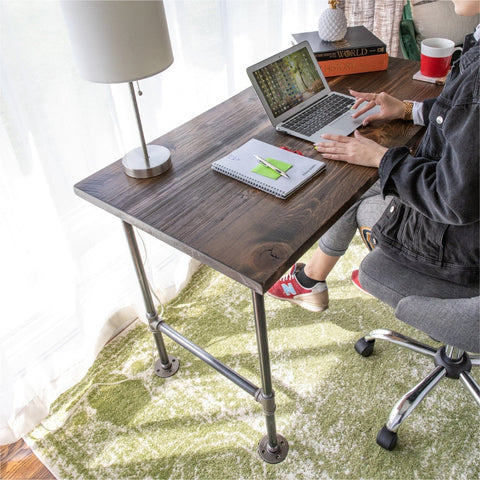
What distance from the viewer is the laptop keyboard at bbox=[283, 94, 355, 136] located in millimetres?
1392

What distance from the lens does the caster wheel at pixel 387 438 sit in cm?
139

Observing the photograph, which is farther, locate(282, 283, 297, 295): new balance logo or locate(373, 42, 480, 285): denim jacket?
locate(282, 283, 297, 295): new balance logo

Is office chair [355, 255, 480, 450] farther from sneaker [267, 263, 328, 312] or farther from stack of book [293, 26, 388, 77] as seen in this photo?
stack of book [293, 26, 388, 77]

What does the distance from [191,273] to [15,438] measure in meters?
0.86

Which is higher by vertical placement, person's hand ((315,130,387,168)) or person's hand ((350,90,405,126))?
person's hand ((350,90,405,126))

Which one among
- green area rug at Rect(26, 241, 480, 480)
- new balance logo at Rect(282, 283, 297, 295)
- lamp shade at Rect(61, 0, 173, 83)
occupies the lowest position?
green area rug at Rect(26, 241, 480, 480)

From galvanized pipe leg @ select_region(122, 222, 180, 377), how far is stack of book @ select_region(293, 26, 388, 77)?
A: 864 millimetres

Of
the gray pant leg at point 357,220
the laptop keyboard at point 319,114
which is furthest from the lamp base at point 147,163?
the gray pant leg at point 357,220

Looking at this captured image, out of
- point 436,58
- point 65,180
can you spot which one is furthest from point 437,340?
point 65,180

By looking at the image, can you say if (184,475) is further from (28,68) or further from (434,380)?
(28,68)

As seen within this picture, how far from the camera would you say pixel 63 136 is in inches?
57.1

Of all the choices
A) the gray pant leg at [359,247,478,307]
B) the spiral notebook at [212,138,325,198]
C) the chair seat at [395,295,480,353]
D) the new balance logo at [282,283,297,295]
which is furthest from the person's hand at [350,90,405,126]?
the new balance logo at [282,283,297,295]

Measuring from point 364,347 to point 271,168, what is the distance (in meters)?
0.76

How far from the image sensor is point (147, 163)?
49.8 inches
